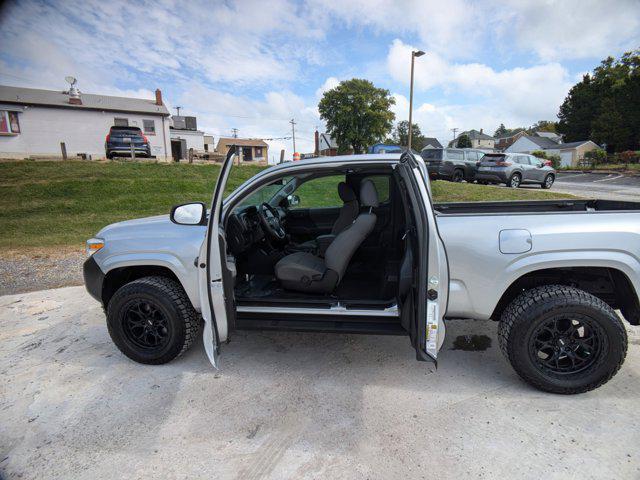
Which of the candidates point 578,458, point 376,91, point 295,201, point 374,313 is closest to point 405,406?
point 374,313

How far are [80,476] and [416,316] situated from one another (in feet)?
7.06

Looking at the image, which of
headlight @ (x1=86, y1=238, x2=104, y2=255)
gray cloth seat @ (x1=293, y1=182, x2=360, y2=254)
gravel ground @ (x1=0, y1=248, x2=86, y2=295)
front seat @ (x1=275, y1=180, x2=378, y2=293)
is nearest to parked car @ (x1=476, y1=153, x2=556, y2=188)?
gray cloth seat @ (x1=293, y1=182, x2=360, y2=254)

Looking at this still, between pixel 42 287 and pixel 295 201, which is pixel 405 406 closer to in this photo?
pixel 295 201

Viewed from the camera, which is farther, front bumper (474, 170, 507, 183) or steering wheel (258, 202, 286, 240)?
front bumper (474, 170, 507, 183)

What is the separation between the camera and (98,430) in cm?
232

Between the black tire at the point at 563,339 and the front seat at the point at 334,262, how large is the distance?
4.07 feet

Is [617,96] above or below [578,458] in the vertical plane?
above

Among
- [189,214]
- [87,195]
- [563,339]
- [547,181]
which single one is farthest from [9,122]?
[547,181]

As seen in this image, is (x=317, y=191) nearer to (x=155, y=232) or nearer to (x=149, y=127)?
(x=155, y=232)

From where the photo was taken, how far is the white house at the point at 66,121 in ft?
71.4

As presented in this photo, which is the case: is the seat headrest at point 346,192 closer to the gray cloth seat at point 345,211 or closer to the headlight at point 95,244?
the gray cloth seat at point 345,211

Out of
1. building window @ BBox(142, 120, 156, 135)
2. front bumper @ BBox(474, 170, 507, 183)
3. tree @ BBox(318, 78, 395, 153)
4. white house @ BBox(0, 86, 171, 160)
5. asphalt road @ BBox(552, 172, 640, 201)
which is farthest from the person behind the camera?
tree @ BBox(318, 78, 395, 153)

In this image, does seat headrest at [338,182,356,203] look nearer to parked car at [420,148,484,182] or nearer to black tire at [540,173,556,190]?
parked car at [420,148,484,182]

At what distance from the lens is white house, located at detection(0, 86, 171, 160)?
2177 cm
